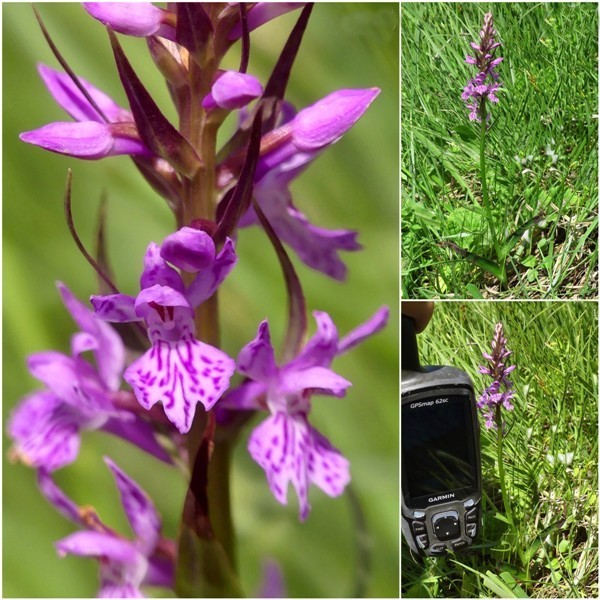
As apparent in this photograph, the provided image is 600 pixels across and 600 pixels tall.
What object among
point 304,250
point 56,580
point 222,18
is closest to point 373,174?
point 304,250

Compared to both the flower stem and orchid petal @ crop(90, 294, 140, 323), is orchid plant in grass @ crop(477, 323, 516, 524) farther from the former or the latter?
orchid petal @ crop(90, 294, 140, 323)

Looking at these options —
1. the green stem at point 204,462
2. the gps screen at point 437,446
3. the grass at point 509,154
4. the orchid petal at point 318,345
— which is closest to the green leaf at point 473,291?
the grass at point 509,154

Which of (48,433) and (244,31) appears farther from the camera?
(48,433)

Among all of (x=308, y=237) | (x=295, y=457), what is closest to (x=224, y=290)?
(x=308, y=237)

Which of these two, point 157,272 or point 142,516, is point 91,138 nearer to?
point 157,272

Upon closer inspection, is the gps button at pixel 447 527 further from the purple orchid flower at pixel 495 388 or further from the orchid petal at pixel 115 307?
the orchid petal at pixel 115 307
